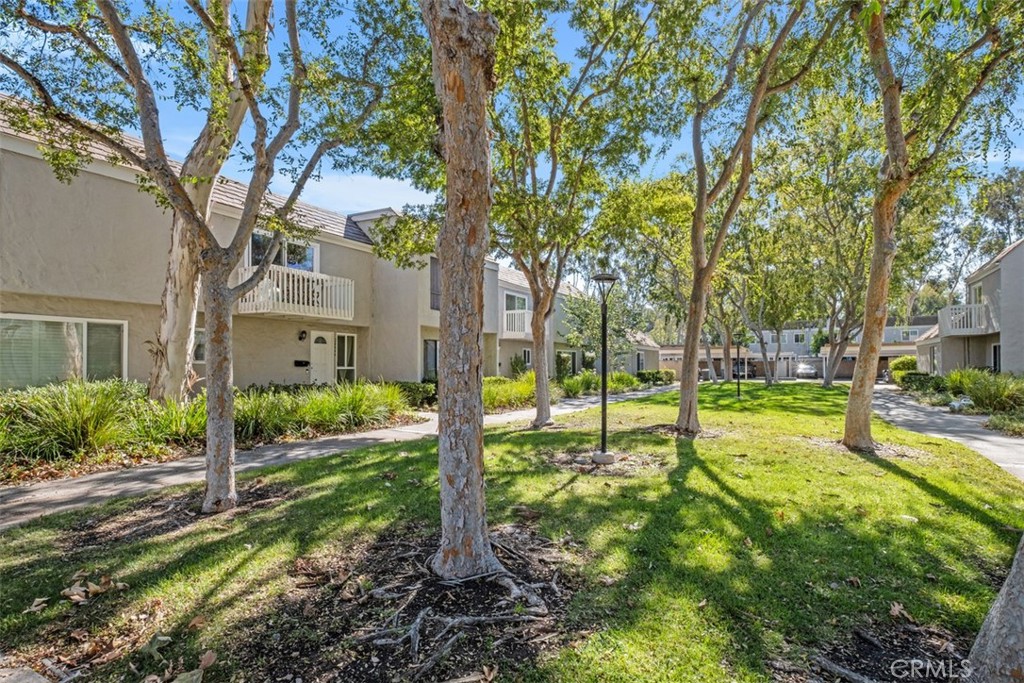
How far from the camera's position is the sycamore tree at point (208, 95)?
560cm

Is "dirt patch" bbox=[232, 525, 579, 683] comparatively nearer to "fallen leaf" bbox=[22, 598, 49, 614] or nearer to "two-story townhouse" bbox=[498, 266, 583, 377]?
"fallen leaf" bbox=[22, 598, 49, 614]

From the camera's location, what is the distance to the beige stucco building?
1018 cm

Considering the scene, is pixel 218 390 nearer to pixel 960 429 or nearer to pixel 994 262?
pixel 960 429

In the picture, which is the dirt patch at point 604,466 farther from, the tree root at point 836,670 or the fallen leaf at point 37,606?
the fallen leaf at point 37,606

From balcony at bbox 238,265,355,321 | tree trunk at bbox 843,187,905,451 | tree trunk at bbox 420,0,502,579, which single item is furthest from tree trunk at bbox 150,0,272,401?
tree trunk at bbox 843,187,905,451

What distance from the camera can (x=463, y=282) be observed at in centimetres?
377

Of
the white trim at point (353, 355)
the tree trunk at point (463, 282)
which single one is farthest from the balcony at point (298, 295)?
the tree trunk at point (463, 282)

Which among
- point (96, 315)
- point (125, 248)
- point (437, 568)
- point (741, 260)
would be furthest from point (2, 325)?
point (741, 260)

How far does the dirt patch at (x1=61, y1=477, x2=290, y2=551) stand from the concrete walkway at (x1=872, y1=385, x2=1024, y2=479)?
1027cm

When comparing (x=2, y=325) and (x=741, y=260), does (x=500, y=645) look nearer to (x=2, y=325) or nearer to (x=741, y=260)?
(x=2, y=325)

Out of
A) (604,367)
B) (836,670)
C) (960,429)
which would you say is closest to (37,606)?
(836,670)

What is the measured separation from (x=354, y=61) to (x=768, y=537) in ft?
28.8

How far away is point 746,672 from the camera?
2.80 m

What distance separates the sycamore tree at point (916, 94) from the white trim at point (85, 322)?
15.1 metres
